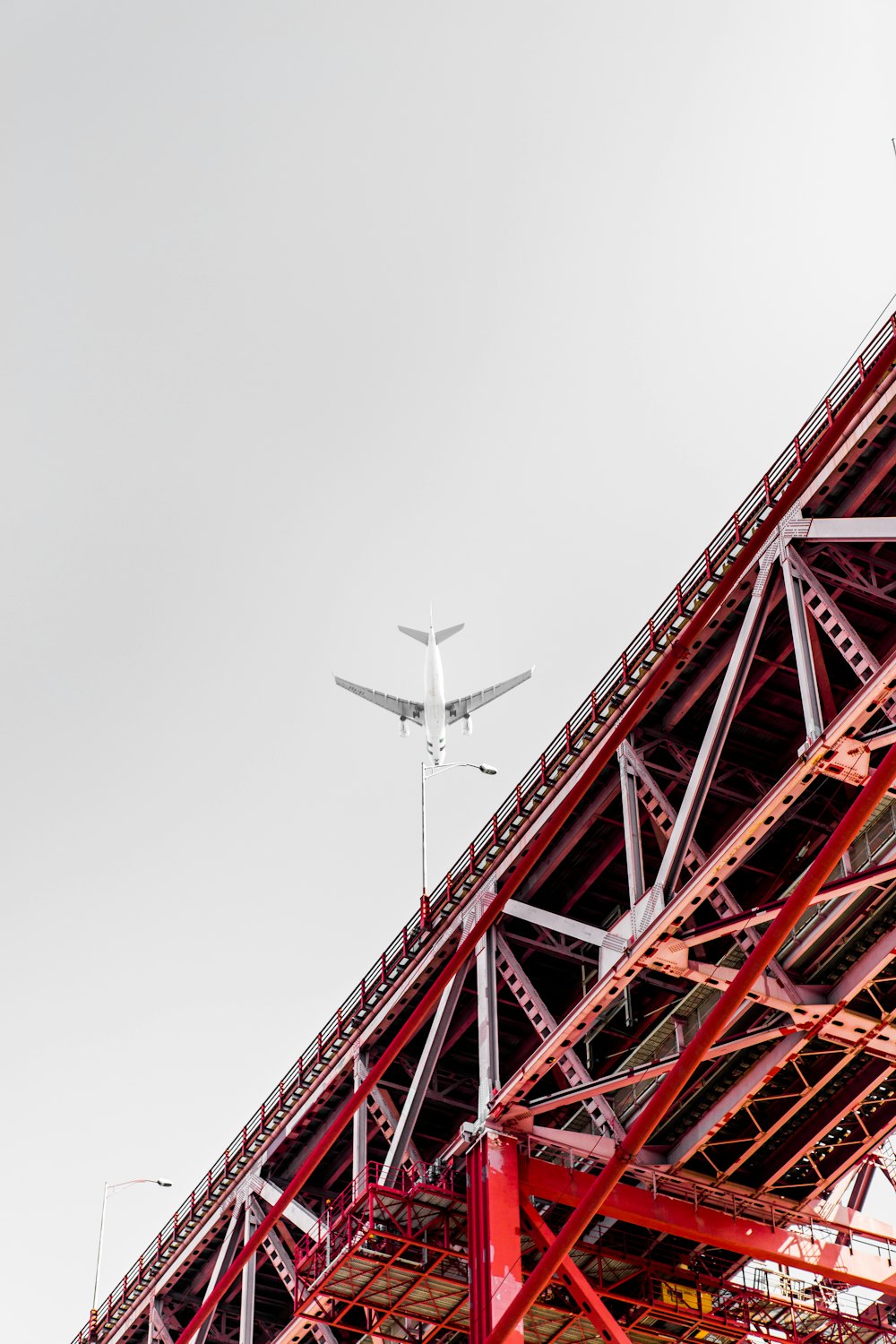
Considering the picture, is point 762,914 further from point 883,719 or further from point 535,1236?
point 535,1236

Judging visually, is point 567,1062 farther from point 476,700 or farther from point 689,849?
point 476,700

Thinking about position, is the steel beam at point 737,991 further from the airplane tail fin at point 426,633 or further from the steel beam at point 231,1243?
the airplane tail fin at point 426,633

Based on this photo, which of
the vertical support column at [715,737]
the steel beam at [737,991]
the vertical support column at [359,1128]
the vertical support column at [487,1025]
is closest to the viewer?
the steel beam at [737,991]

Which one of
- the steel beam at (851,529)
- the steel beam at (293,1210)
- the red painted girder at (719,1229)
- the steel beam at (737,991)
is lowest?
the steel beam at (737,991)

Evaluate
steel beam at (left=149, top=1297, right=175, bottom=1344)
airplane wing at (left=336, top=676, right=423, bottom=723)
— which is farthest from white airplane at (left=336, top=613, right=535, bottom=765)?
steel beam at (left=149, top=1297, right=175, bottom=1344)

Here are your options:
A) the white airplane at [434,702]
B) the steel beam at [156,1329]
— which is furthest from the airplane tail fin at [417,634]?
the steel beam at [156,1329]

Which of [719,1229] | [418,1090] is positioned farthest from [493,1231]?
[719,1229]

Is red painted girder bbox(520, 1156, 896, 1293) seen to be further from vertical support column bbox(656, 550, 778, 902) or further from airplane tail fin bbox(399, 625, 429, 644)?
airplane tail fin bbox(399, 625, 429, 644)

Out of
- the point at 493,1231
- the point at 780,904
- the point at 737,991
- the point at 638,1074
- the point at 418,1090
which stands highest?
the point at 418,1090
